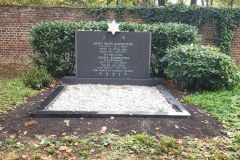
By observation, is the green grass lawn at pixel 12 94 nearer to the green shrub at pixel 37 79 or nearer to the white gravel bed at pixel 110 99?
the green shrub at pixel 37 79

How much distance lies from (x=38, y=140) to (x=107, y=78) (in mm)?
4515

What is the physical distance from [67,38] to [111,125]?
4.93 m

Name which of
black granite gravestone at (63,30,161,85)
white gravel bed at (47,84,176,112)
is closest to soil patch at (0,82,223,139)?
white gravel bed at (47,84,176,112)

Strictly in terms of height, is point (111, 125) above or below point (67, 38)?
below

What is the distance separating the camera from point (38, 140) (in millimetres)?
4000

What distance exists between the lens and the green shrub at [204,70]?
7.02 meters

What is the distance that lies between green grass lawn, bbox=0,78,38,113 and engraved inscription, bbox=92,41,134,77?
6.79 ft

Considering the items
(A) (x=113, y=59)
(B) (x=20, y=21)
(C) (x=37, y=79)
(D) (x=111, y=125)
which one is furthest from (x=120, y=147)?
(B) (x=20, y=21)

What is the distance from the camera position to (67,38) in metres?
8.87

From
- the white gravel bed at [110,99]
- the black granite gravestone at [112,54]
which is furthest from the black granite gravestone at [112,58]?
the white gravel bed at [110,99]

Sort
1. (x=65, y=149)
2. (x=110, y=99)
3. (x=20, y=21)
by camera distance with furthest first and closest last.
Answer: (x=20, y=21) < (x=110, y=99) < (x=65, y=149)

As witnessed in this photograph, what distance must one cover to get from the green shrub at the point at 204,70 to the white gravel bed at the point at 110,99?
81 centimetres

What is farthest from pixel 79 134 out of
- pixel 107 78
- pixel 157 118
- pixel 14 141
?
pixel 107 78

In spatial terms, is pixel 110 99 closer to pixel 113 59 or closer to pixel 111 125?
pixel 111 125
